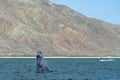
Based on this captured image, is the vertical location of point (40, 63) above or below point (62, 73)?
above

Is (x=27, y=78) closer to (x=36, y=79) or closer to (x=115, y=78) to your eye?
(x=36, y=79)

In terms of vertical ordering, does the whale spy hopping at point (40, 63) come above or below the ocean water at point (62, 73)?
above

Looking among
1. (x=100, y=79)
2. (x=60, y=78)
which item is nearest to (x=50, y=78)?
(x=60, y=78)

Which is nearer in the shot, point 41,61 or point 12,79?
point 12,79

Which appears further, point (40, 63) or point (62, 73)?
point (62, 73)

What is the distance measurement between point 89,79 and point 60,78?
4869 mm

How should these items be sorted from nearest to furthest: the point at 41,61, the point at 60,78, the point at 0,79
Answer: the point at 0,79 < the point at 60,78 < the point at 41,61

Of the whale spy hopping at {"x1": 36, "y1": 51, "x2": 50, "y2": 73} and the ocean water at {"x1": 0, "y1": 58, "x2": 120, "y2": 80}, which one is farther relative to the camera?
the whale spy hopping at {"x1": 36, "y1": 51, "x2": 50, "y2": 73}

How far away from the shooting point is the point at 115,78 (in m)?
84.7

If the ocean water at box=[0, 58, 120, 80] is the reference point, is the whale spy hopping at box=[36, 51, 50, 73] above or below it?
above

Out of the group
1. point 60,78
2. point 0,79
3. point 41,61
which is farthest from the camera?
point 41,61

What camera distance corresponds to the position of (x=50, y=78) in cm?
8244

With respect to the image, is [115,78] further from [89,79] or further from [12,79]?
[12,79]

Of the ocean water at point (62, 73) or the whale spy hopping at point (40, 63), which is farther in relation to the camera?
the whale spy hopping at point (40, 63)
